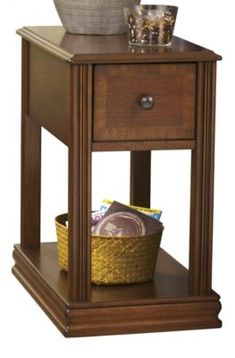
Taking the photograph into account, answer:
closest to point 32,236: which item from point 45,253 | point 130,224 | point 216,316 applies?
point 45,253

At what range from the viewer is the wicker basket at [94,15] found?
4.95m

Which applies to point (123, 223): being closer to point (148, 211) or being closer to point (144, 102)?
point (148, 211)

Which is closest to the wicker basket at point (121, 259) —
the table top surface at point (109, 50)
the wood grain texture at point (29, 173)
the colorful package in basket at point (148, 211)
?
the colorful package in basket at point (148, 211)

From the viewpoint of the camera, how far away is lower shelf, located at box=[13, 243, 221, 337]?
4.63 metres

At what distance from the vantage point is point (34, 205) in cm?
529

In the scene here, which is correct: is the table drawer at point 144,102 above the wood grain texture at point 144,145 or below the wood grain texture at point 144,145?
above

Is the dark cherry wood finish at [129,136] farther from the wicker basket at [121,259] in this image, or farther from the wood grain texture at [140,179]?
the wood grain texture at [140,179]

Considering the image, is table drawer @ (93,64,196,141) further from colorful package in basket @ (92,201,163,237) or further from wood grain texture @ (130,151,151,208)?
wood grain texture @ (130,151,151,208)

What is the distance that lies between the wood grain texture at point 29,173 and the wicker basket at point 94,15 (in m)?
0.27

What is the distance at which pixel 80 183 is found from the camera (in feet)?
15.0

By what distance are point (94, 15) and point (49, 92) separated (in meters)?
0.28

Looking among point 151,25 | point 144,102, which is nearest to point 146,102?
point 144,102

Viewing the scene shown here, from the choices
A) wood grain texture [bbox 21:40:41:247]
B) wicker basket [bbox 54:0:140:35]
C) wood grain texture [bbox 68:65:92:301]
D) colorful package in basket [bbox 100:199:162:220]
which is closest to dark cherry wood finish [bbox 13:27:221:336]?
wood grain texture [bbox 68:65:92:301]

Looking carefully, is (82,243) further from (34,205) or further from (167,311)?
(34,205)
